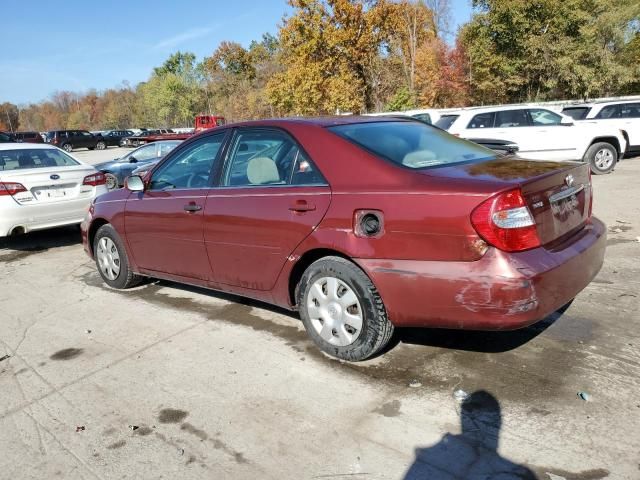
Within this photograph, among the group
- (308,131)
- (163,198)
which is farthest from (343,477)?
(163,198)

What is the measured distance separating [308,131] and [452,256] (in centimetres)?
145

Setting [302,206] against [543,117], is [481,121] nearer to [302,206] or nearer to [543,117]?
[543,117]

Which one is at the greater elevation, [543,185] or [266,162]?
[266,162]

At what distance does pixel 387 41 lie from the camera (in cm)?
3409

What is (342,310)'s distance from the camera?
361 centimetres

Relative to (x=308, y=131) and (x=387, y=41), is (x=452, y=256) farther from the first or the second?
(x=387, y=41)

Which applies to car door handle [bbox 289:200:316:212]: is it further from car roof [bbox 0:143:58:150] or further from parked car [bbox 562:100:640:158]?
parked car [bbox 562:100:640:158]

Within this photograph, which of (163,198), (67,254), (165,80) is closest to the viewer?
(163,198)

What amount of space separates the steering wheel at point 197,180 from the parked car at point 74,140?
43.3m

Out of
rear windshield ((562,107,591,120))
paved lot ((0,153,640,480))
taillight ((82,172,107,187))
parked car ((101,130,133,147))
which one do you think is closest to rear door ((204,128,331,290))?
paved lot ((0,153,640,480))

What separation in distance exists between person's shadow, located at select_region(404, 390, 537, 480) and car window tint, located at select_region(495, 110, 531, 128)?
10.9 m

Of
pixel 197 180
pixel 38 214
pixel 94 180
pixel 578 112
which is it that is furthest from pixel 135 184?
pixel 578 112

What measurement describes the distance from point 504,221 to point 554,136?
34.5ft

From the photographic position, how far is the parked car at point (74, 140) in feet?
144
